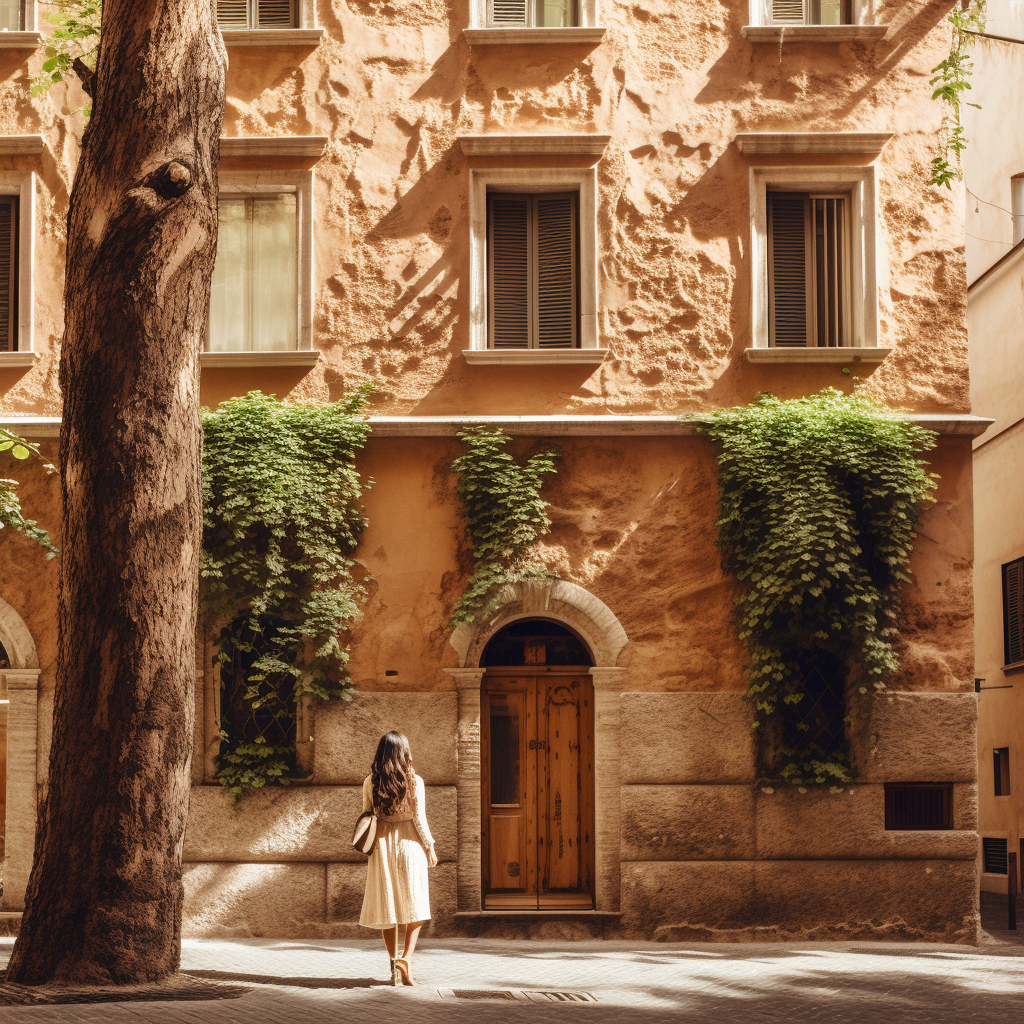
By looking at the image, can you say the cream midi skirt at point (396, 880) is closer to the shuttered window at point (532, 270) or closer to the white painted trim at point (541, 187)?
the white painted trim at point (541, 187)

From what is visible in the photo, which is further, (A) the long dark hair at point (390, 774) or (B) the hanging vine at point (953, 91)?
(B) the hanging vine at point (953, 91)

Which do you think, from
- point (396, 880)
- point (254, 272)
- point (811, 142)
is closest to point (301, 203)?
point (254, 272)

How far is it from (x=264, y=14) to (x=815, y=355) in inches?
258

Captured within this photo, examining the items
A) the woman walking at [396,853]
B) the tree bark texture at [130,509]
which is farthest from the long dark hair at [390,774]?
the tree bark texture at [130,509]

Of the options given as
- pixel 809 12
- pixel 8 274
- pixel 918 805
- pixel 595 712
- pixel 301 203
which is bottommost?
pixel 918 805

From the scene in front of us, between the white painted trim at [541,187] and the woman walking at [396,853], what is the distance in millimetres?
5360

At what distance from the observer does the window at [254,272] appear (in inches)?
546

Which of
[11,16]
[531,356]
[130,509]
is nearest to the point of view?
[130,509]

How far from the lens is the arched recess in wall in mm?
13141

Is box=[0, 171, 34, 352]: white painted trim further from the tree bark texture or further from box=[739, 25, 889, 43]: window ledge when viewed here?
box=[739, 25, 889, 43]: window ledge

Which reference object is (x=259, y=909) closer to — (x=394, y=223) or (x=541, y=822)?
(x=541, y=822)

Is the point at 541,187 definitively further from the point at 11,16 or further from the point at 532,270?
the point at 11,16

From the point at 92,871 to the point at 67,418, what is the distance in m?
2.74

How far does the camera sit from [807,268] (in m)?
14.0
